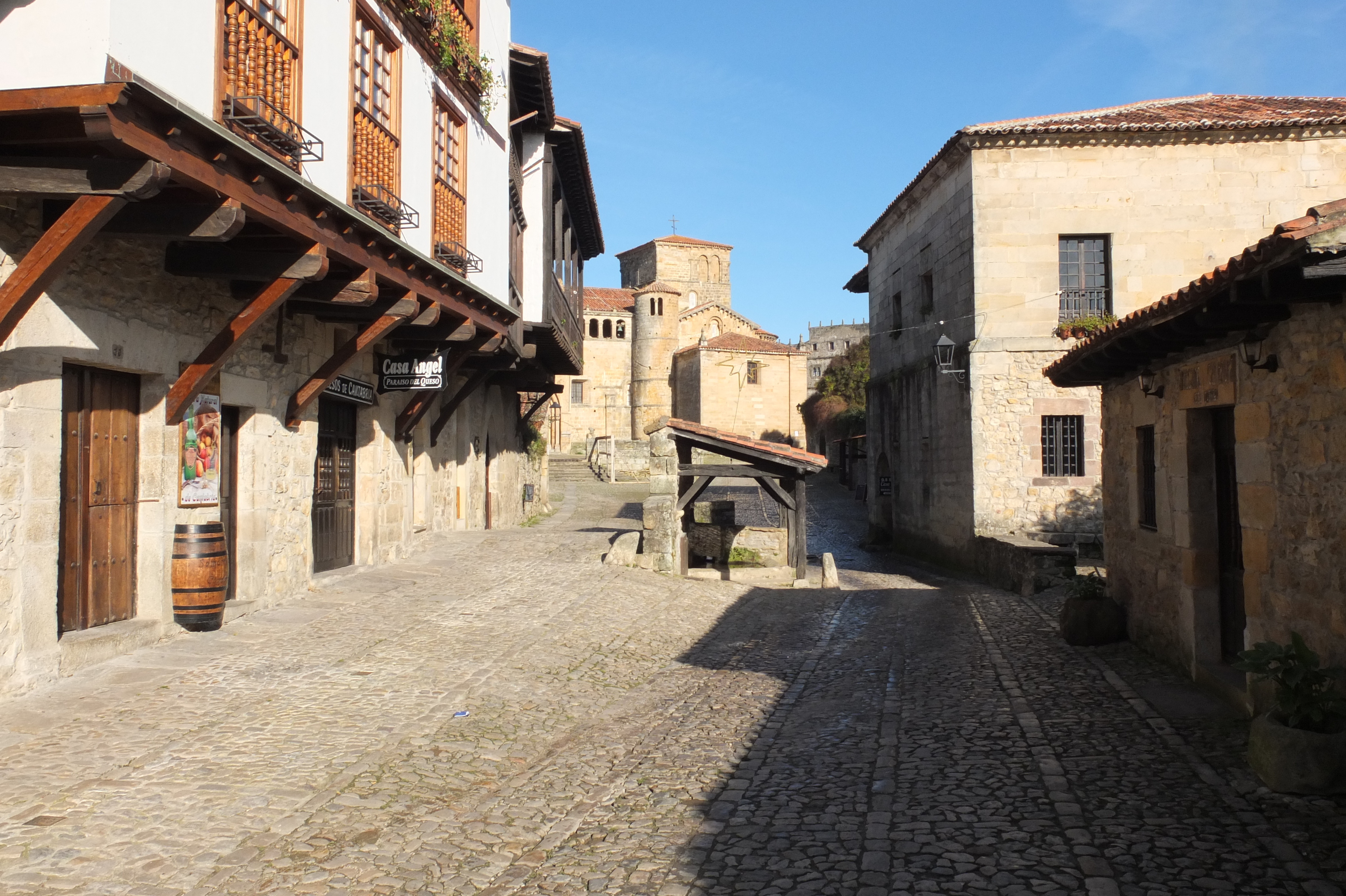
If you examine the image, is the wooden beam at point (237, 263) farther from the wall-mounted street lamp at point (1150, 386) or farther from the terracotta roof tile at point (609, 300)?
the terracotta roof tile at point (609, 300)

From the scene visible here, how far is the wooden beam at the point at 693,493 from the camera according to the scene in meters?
14.6

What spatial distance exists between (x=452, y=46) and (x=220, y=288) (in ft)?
15.2

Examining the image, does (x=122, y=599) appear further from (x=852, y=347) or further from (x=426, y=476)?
(x=852, y=347)

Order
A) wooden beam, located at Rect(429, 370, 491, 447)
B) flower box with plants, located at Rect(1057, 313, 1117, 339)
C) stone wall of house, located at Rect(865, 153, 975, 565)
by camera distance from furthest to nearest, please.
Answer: stone wall of house, located at Rect(865, 153, 975, 565) → flower box with plants, located at Rect(1057, 313, 1117, 339) → wooden beam, located at Rect(429, 370, 491, 447)

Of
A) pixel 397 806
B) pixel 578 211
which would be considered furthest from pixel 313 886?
pixel 578 211

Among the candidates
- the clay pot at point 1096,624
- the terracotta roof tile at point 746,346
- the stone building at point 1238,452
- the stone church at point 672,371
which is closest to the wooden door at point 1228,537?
the stone building at point 1238,452

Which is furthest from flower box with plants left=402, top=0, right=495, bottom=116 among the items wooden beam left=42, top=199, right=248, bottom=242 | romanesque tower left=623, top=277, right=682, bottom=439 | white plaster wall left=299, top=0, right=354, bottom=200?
romanesque tower left=623, top=277, right=682, bottom=439

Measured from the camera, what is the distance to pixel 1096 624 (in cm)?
921

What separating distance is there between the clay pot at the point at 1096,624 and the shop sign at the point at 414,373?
24.4ft

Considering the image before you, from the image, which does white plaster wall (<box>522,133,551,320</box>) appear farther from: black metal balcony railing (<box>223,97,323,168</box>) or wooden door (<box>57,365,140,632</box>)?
wooden door (<box>57,365,140,632</box>)

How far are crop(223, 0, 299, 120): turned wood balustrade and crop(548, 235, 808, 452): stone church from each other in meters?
42.2

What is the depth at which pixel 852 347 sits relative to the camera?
47875 millimetres

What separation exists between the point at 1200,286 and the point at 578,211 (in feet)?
56.3

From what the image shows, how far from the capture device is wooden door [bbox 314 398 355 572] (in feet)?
37.7
